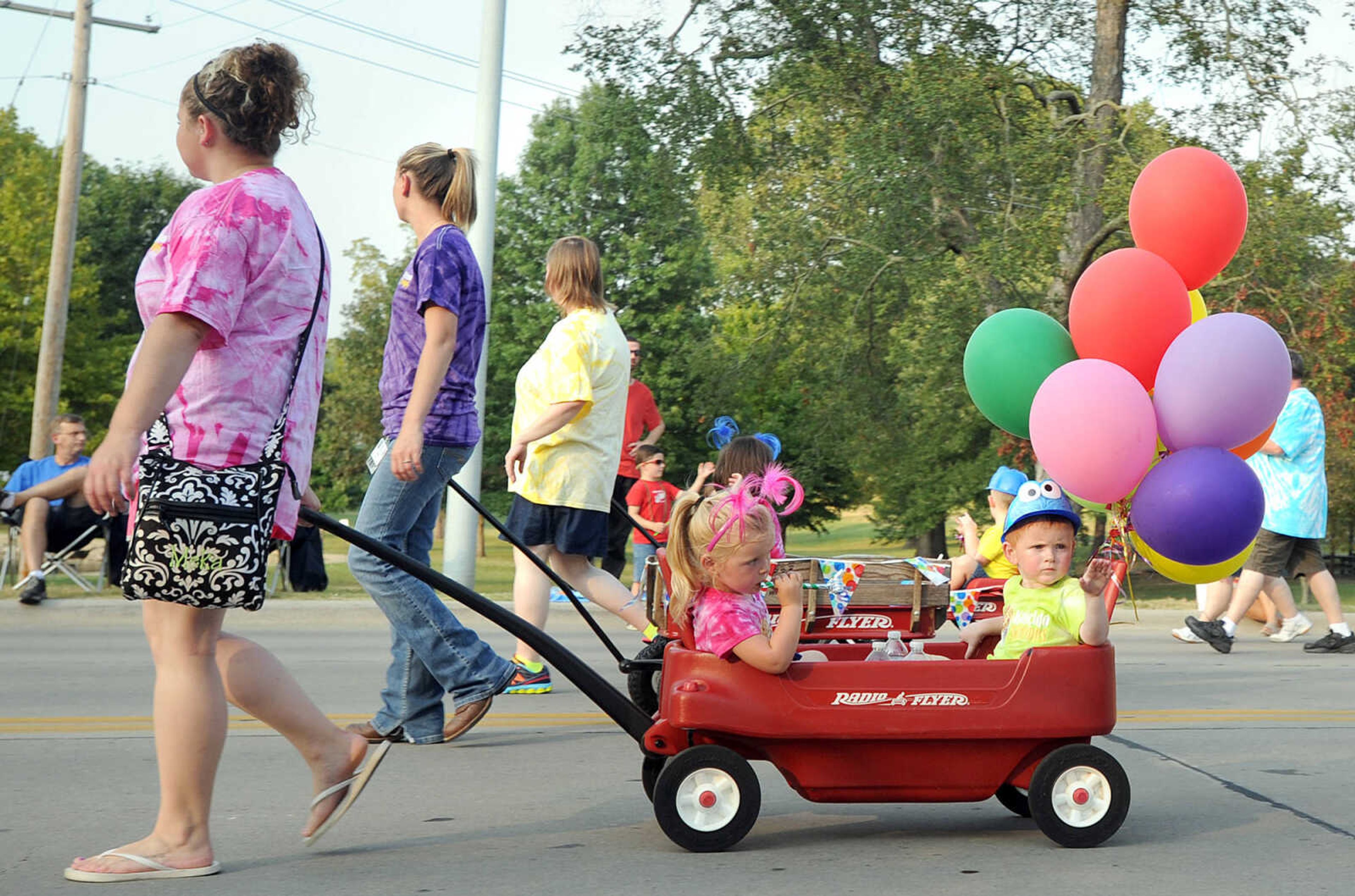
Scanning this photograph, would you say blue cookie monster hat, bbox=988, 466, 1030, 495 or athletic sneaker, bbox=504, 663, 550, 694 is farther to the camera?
blue cookie monster hat, bbox=988, 466, 1030, 495

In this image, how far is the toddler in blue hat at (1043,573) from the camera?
437 centimetres

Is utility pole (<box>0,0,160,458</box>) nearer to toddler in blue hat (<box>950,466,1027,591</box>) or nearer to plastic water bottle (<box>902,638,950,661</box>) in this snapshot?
toddler in blue hat (<box>950,466,1027,591</box>)

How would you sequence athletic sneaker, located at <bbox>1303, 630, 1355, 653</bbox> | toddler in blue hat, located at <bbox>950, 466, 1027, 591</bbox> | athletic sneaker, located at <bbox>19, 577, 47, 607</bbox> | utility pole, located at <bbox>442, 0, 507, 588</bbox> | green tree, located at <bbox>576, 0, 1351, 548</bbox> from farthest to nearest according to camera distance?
1. green tree, located at <bbox>576, 0, 1351, 548</bbox>
2. utility pole, located at <bbox>442, 0, 507, 588</bbox>
3. athletic sneaker, located at <bbox>19, 577, 47, 607</bbox>
4. athletic sneaker, located at <bbox>1303, 630, 1355, 653</bbox>
5. toddler in blue hat, located at <bbox>950, 466, 1027, 591</bbox>

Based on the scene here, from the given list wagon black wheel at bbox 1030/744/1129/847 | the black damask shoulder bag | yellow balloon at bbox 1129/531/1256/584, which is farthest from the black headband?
yellow balloon at bbox 1129/531/1256/584

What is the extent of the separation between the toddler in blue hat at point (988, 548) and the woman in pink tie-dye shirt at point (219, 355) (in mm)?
4567

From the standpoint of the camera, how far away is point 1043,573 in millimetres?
4410

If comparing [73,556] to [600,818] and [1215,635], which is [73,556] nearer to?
[1215,635]

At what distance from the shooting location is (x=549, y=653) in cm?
404

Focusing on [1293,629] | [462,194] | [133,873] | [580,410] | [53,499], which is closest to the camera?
[133,873]

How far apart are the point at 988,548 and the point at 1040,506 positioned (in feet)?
12.5

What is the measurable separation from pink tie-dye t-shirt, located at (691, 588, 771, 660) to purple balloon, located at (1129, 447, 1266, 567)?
1.30 metres

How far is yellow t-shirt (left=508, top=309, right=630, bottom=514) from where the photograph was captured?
650cm

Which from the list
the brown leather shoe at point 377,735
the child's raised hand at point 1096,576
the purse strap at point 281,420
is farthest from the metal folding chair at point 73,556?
the child's raised hand at point 1096,576

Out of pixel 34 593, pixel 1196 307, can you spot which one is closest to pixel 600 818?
pixel 1196 307
